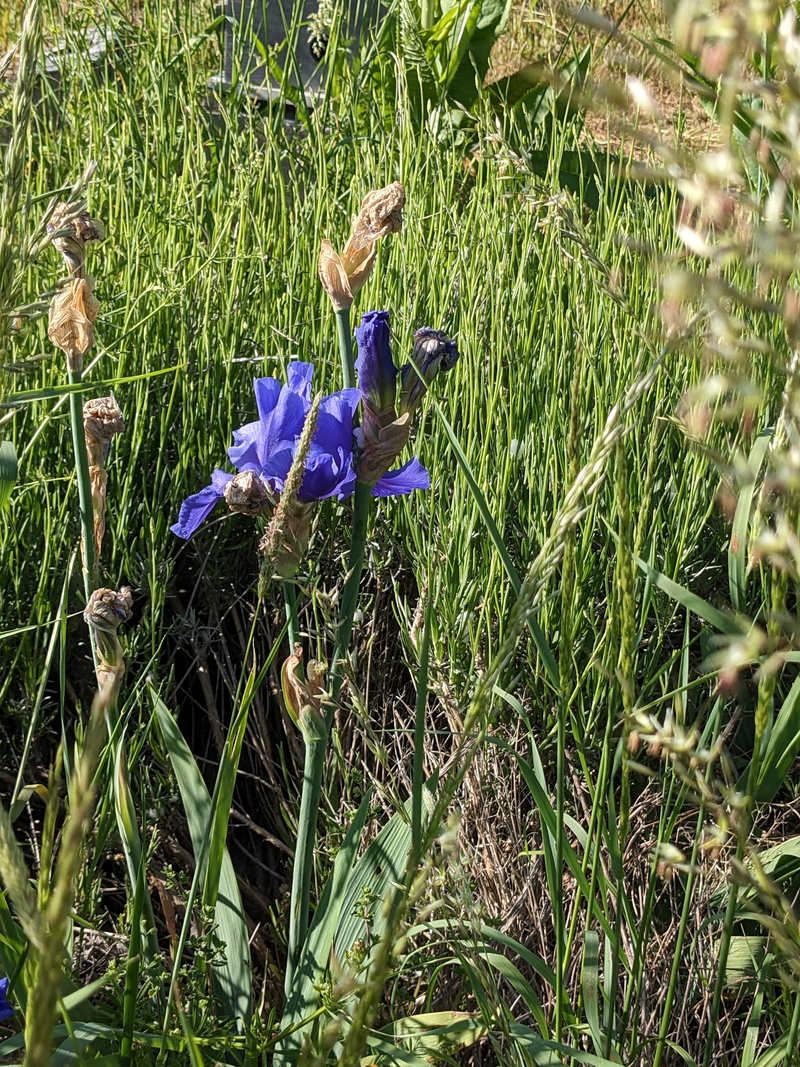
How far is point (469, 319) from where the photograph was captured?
175cm

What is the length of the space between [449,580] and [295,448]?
1.95ft

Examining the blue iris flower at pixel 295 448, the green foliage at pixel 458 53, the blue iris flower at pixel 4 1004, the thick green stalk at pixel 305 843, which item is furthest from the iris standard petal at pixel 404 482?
the green foliage at pixel 458 53

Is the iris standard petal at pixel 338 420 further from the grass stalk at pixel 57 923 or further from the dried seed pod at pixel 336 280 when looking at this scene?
the grass stalk at pixel 57 923

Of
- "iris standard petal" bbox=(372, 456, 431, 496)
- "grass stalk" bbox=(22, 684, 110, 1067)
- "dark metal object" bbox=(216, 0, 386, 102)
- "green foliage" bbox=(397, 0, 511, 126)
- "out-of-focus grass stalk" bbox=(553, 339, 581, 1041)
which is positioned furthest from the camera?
"dark metal object" bbox=(216, 0, 386, 102)

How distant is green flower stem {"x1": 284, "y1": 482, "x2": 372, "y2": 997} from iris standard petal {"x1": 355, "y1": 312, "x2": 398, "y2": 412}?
8 cm

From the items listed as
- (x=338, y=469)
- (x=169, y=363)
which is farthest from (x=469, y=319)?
(x=338, y=469)

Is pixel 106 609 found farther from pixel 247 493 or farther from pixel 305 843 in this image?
pixel 305 843

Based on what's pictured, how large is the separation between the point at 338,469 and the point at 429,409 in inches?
37.2

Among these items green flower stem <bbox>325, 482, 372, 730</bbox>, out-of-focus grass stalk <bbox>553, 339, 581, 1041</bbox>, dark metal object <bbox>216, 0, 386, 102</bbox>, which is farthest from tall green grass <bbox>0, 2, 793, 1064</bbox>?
dark metal object <bbox>216, 0, 386, 102</bbox>

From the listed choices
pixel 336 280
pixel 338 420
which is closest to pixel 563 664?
pixel 338 420

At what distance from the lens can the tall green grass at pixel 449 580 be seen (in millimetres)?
1054

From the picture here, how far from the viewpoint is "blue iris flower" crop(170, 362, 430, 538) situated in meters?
0.89

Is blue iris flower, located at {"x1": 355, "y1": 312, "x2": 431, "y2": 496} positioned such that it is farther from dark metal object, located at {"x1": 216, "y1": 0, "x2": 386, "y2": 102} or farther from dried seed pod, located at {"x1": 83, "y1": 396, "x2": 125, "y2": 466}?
dark metal object, located at {"x1": 216, "y1": 0, "x2": 386, "y2": 102}

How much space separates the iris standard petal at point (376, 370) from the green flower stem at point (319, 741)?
8cm
